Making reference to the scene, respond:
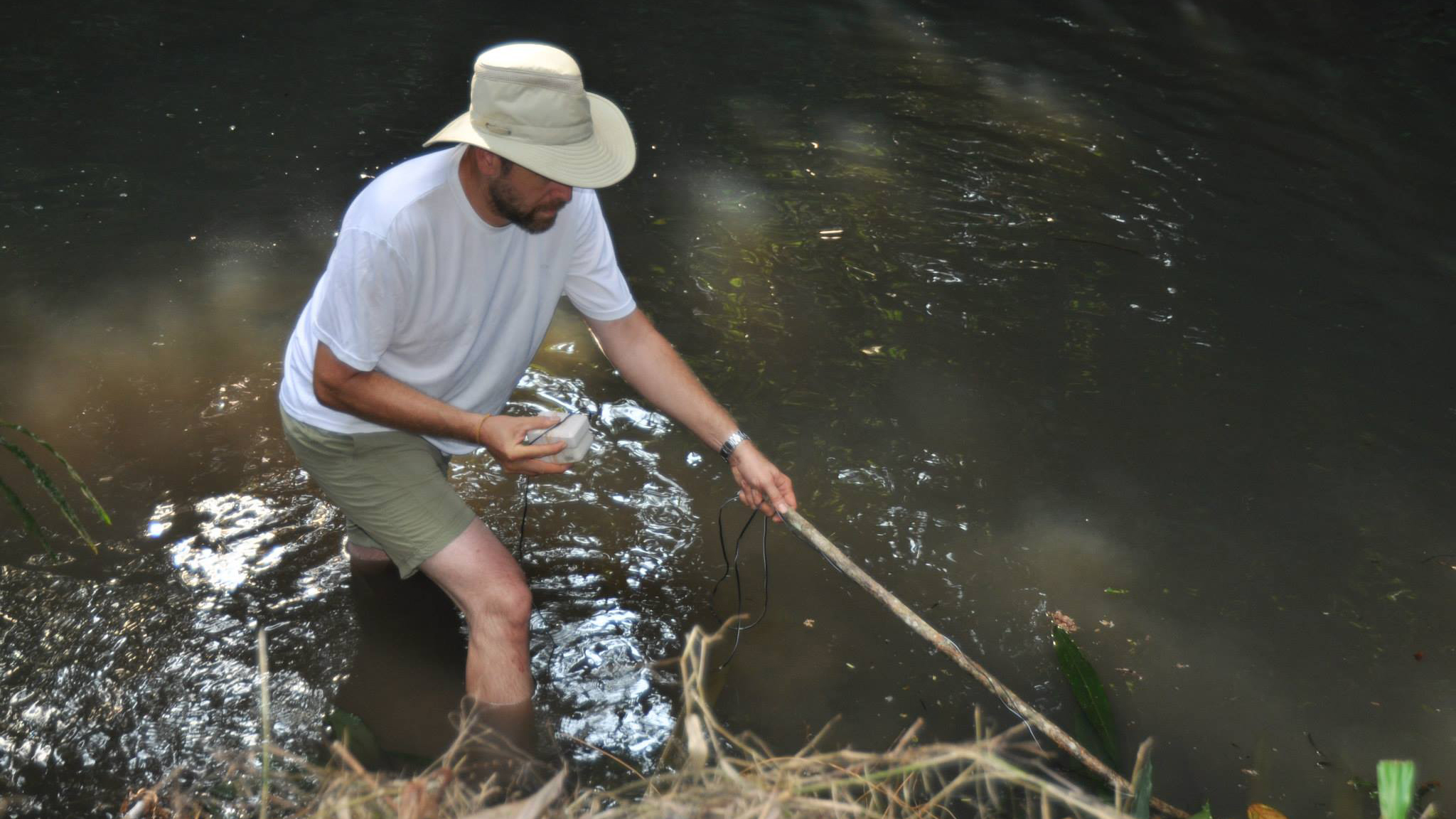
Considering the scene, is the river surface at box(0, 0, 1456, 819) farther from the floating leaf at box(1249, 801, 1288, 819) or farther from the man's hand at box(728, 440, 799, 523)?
the man's hand at box(728, 440, 799, 523)

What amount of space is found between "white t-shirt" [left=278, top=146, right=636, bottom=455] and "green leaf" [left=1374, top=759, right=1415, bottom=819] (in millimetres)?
1986

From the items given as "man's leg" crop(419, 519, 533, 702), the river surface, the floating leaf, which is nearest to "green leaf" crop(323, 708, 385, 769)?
the river surface

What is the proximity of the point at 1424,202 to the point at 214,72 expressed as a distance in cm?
697

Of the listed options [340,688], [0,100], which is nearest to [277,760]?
[340,688]

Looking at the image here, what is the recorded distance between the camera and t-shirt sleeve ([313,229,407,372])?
2.49m

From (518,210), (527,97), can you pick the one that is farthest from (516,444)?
(527,97)

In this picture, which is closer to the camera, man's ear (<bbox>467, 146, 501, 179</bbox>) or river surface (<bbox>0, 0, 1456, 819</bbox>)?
man's ear (<bbox>467, 146, 501, 179</bbox>)

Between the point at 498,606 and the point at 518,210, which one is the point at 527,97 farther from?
the point at 498,606

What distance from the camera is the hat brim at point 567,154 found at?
2.43 m

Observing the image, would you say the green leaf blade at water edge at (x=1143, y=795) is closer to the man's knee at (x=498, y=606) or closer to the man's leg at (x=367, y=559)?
the man's knee at (x=498, y=606)

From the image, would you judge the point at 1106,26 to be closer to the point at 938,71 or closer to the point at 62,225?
the point at 938,71

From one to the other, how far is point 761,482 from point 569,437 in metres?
0.54

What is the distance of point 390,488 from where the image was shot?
9.14 ft

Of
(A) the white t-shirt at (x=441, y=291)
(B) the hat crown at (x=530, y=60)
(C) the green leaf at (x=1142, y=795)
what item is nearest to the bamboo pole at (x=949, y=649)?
(C) the green leaf at (x=1142, y=795)
